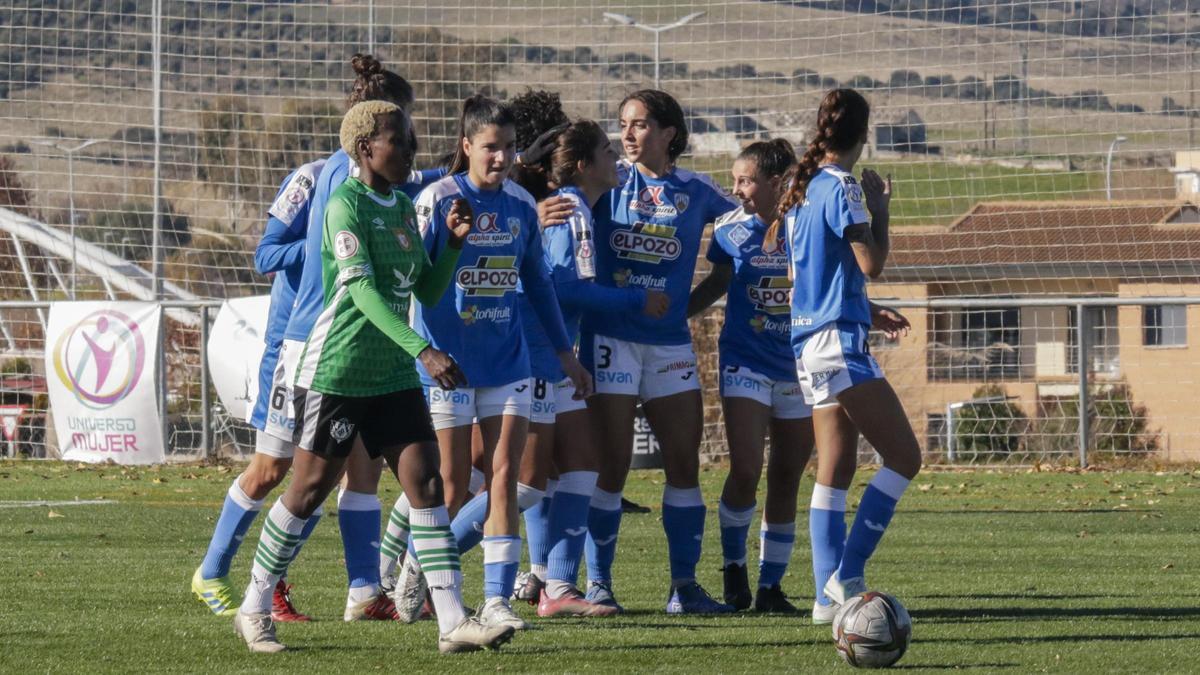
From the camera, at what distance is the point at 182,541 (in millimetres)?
10391

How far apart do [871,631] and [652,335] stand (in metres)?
2.16

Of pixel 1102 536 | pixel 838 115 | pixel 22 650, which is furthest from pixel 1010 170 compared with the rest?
pixel 22 650

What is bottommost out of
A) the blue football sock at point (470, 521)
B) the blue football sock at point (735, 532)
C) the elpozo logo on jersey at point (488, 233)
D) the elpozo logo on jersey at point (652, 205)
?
the blue football sock at point (735, 532)

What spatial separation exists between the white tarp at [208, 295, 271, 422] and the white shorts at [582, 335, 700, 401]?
10809mm

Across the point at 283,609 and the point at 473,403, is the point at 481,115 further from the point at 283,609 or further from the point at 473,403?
the point at 283,609

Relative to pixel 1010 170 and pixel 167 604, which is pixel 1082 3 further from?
pixel 167 604

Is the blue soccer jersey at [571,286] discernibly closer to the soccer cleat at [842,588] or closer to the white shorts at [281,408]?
the white shorts at [281,408]

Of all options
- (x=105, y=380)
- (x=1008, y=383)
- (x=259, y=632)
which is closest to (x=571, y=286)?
(x=259, y=632)

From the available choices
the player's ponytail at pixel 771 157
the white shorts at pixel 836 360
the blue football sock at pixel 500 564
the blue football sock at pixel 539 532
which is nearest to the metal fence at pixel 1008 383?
the player's ponytail at pixel 771 157

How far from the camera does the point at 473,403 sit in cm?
667

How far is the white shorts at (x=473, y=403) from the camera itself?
6.63m

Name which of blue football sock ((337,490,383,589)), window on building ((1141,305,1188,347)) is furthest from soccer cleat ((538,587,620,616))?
window on building ((1141,305,1188,347))

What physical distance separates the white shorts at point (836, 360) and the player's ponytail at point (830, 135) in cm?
49

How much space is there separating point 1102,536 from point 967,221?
13.2m
